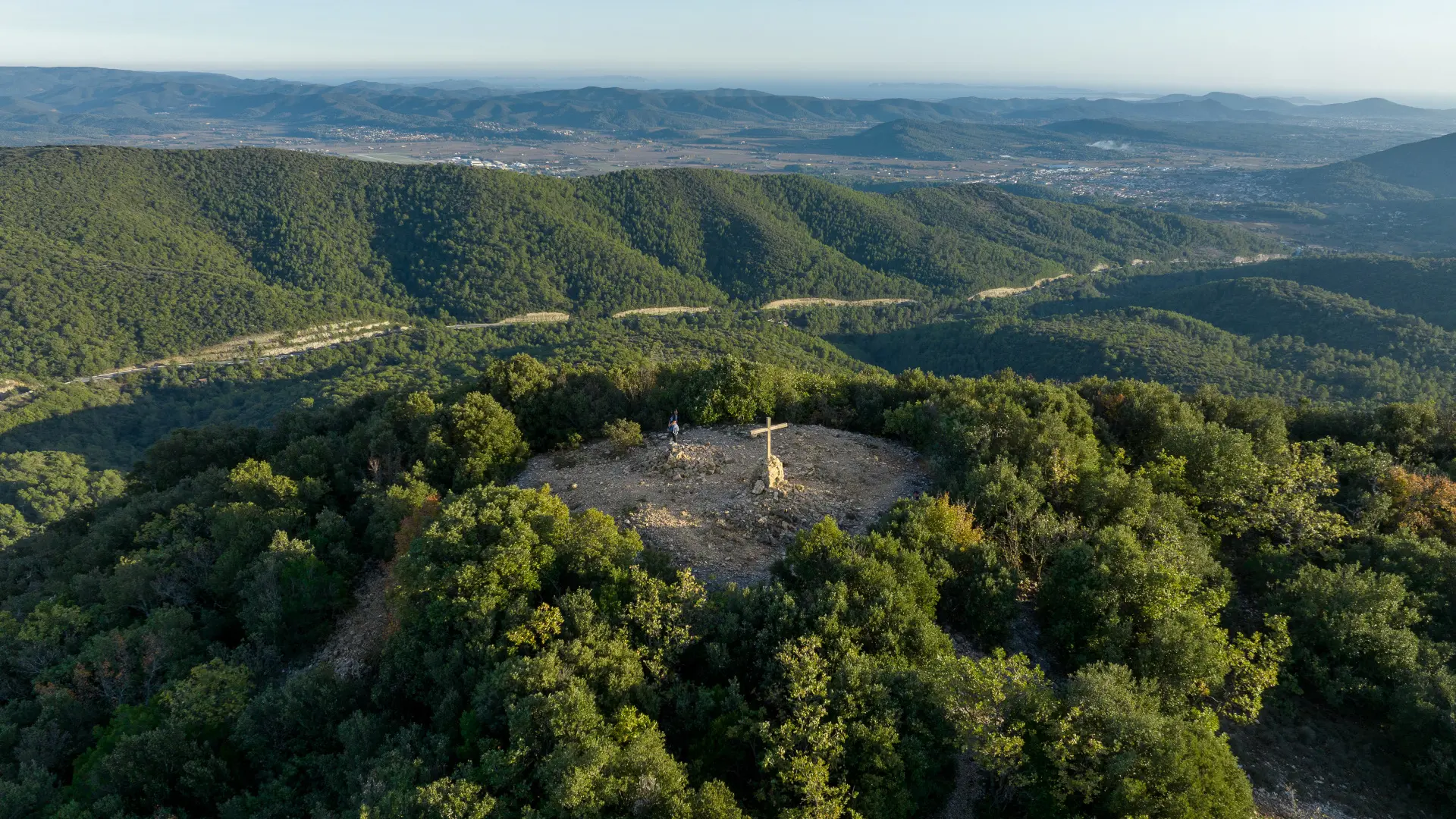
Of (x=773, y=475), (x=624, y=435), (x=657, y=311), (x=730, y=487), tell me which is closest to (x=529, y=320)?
(x=657, y=311)

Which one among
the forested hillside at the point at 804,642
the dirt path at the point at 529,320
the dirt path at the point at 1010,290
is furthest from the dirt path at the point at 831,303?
the forested hillside at the point at 804,642

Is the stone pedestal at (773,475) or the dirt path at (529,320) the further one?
the dirt path at (529,320)

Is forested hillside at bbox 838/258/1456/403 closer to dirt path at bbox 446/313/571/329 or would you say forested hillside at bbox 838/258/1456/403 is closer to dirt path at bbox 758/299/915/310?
dirt path at bbox 758/299/915/310

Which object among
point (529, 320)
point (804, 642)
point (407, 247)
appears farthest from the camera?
point (407, 247)

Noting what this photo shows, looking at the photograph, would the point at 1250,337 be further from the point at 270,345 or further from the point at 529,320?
the point at 270,345

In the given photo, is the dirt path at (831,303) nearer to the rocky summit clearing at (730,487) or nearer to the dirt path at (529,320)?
the dirt path at (529,320)

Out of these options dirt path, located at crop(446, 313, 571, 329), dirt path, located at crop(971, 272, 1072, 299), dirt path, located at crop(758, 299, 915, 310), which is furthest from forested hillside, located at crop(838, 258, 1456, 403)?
dirt path, located at crop(446, 313, 571, 329)
